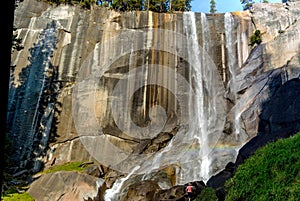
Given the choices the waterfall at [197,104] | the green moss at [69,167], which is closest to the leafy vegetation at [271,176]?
the waterfall at [197,104]

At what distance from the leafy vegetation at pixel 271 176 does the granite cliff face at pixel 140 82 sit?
9.17 metres

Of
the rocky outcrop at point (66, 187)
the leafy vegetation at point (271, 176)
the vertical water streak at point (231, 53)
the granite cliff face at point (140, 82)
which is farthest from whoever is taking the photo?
the vertical water streak at point (231, 53)

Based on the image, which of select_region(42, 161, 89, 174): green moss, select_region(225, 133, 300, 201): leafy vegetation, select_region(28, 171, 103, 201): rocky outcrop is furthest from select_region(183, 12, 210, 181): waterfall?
select_region(225, 133, 300, 201): leafy vegetation

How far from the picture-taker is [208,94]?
1058 inches

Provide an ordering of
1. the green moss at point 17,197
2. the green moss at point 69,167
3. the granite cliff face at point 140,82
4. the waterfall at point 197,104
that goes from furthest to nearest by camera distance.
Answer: the granite cliff face at point 140,82 → the green moss at point 69,167 → the waterfall at point 197,104 → the green moss at point 17,197

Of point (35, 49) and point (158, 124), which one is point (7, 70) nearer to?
point (158, 124)

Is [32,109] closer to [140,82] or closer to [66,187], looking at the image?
[140,82]

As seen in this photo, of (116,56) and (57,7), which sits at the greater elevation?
(57,7)

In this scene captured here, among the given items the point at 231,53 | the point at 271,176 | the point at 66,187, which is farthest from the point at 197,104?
the point at 271,176

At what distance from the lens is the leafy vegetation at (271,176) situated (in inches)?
329

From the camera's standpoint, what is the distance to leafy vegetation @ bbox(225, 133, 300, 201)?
27.4ft

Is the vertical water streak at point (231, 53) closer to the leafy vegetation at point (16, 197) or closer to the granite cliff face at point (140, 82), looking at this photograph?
the granite cliff face at point (140, 82)

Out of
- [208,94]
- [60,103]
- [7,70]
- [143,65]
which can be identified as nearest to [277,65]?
[208,94]

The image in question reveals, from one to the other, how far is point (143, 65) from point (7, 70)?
2627 centimetres
